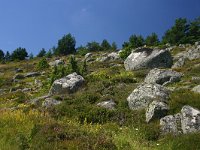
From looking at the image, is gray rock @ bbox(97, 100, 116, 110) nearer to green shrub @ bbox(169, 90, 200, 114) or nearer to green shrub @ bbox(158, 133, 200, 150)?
green shrub @ bbox(169, 90, 200, 114)

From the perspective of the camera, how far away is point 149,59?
4319cm

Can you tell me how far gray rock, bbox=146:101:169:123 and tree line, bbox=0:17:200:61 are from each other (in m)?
63.6

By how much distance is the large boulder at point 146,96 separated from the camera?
21.3 metres

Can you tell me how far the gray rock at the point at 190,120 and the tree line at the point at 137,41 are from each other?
65666mm

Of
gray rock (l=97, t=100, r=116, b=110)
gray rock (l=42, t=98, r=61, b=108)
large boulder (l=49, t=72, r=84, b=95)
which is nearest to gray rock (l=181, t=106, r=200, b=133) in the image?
gray rock (l=97, t=100, r=116, b=110)

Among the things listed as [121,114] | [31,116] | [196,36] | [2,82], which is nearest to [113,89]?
[121,114]

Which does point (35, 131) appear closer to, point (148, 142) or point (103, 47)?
point (148, 142)

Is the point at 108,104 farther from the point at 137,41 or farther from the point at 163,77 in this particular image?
the point at 137,41

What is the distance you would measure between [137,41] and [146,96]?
75.7 metres

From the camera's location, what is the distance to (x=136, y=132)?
17.2m

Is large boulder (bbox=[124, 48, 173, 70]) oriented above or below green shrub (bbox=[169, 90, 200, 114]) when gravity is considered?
above

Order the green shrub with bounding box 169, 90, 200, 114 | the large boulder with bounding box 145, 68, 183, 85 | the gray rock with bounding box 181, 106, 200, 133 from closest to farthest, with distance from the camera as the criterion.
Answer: the gray rock with bounding box 181, 106, 200, 133, the green shrub with bounding box 169, 90, 200, 114, the large boulder with bounding box 145, 68, 183, 85

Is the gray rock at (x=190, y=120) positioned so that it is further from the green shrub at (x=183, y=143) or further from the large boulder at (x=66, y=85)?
the large boulder at (x=66, y=85)

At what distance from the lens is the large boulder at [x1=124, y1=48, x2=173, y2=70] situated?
142 feet
